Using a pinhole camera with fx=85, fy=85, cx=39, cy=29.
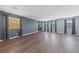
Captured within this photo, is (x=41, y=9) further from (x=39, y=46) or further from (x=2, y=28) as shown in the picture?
(x=2, y=28)

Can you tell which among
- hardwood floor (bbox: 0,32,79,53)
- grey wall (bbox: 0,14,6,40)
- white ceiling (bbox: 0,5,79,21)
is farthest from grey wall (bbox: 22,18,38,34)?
hardwood floor (bbox: 0,32,79,53)

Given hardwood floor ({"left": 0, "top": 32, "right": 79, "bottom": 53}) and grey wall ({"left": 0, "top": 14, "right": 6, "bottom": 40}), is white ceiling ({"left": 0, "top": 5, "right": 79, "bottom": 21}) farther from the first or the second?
hardwood floor ({"left": 0, "top": 32, "right": 79, "bottom": 53})

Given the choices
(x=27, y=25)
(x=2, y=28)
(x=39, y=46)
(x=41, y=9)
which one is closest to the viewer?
(x=39, y=46)

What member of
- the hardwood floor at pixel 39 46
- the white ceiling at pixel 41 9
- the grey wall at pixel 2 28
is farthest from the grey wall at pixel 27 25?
the hardwood floor at pixel 39 46

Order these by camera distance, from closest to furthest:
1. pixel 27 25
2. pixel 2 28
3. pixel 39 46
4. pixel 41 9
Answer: pixel 39 46
pixel 41 9
pixel 2 28
pixel 27 25

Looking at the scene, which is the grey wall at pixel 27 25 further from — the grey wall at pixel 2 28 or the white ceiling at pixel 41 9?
the grey wall at pixel 2 28

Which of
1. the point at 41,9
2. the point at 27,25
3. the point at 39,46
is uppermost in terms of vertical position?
the point at 41,9

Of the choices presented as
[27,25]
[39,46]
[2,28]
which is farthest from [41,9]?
[27,25]
